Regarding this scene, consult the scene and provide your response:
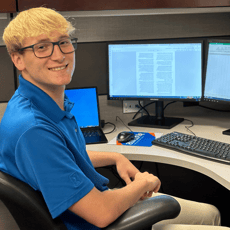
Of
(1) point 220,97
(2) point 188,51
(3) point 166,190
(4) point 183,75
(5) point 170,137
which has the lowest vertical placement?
(3) point 166,190

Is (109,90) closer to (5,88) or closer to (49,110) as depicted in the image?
(5,88)

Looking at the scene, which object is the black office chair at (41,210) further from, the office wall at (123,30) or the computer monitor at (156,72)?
the office wall at (123,30)

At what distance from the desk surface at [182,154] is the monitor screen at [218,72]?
0.53 feet

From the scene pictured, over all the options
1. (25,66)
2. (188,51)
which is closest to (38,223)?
(25,66)

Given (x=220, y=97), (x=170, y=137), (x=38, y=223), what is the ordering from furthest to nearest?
1. (x=220, y=97)
2. (x=170, y=137)
3. (x=38, y=223)

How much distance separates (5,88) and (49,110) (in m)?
0.92

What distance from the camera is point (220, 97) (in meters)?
1.63

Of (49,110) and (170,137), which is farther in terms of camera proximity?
(170,137)

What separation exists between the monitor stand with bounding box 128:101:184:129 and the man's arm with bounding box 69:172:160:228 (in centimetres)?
74

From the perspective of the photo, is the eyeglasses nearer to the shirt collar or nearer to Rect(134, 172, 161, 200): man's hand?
the shirt collar

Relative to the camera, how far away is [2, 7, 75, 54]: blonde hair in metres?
0.87

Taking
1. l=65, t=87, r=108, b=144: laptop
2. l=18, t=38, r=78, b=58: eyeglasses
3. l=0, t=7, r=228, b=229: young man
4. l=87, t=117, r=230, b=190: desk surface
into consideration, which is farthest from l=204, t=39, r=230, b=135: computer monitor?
l=18, t=38, r=78, b=58: eyeglasses

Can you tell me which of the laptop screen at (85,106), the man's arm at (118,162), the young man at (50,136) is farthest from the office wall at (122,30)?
the young man at (50,136)

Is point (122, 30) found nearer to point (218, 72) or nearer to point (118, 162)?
point (218, 72)
